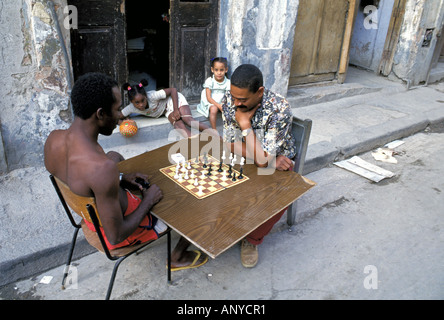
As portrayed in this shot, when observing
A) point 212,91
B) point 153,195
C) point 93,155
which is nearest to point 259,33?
point 212,91

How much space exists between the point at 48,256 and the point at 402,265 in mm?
2731

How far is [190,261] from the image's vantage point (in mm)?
2758

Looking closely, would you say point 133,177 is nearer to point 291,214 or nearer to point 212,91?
point 291,214

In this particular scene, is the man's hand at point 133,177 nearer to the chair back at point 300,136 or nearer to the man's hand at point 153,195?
the man's hand at point 153,195

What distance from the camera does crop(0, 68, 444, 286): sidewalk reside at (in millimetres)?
2680

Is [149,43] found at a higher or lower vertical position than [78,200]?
higher

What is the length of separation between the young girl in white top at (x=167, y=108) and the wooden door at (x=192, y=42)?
0.39m

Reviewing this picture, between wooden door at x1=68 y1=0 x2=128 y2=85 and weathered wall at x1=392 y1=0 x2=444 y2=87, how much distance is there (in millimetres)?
5863

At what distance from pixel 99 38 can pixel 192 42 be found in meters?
1.25

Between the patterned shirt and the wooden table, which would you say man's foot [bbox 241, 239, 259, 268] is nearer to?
the wooden table

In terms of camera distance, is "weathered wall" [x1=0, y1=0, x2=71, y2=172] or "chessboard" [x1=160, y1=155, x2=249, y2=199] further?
"weathered wall" [x1=0, y1=0, x2=71, y2=172]

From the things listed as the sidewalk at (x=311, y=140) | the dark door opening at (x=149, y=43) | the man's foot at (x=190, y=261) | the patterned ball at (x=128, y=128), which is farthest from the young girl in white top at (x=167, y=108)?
the man's foot at (x=190, y=261)

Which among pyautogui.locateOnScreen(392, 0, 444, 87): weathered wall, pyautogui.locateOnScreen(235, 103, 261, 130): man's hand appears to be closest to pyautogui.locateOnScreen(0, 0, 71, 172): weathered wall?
pyautogui.locateOnScreen(235, 103, 261, 130): man's hand
